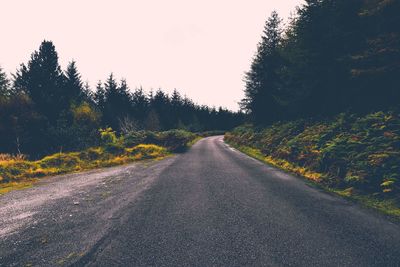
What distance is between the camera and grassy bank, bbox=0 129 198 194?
9.33 meters

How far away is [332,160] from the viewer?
9195mm

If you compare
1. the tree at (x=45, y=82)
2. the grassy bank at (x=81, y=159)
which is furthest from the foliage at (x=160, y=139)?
the tree at (x=45, y=82)

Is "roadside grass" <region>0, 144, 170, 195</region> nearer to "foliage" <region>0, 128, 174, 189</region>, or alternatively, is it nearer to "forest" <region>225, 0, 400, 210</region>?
"foliage" <region>0, 128, 174, 189</region>

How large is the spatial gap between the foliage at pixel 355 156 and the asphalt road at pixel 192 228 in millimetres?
1431

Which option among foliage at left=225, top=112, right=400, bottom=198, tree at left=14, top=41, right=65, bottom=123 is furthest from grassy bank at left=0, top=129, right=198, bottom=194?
tree at left=14, top=41, right=65, bottom=123

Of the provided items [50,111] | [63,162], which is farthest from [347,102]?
[50,111]

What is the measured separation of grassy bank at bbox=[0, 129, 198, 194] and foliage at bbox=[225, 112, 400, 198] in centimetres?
959

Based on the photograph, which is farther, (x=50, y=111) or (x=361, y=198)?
(x=50, y=111)

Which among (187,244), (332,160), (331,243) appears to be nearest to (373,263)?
(331,243)

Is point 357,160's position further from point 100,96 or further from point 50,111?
point 100,96

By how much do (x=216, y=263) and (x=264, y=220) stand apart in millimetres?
1881

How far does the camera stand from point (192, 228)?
4.29 meters

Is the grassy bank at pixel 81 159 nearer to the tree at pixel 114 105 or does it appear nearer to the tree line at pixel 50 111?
the tree line at pixel 50 111

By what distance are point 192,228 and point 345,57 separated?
14.9 m
